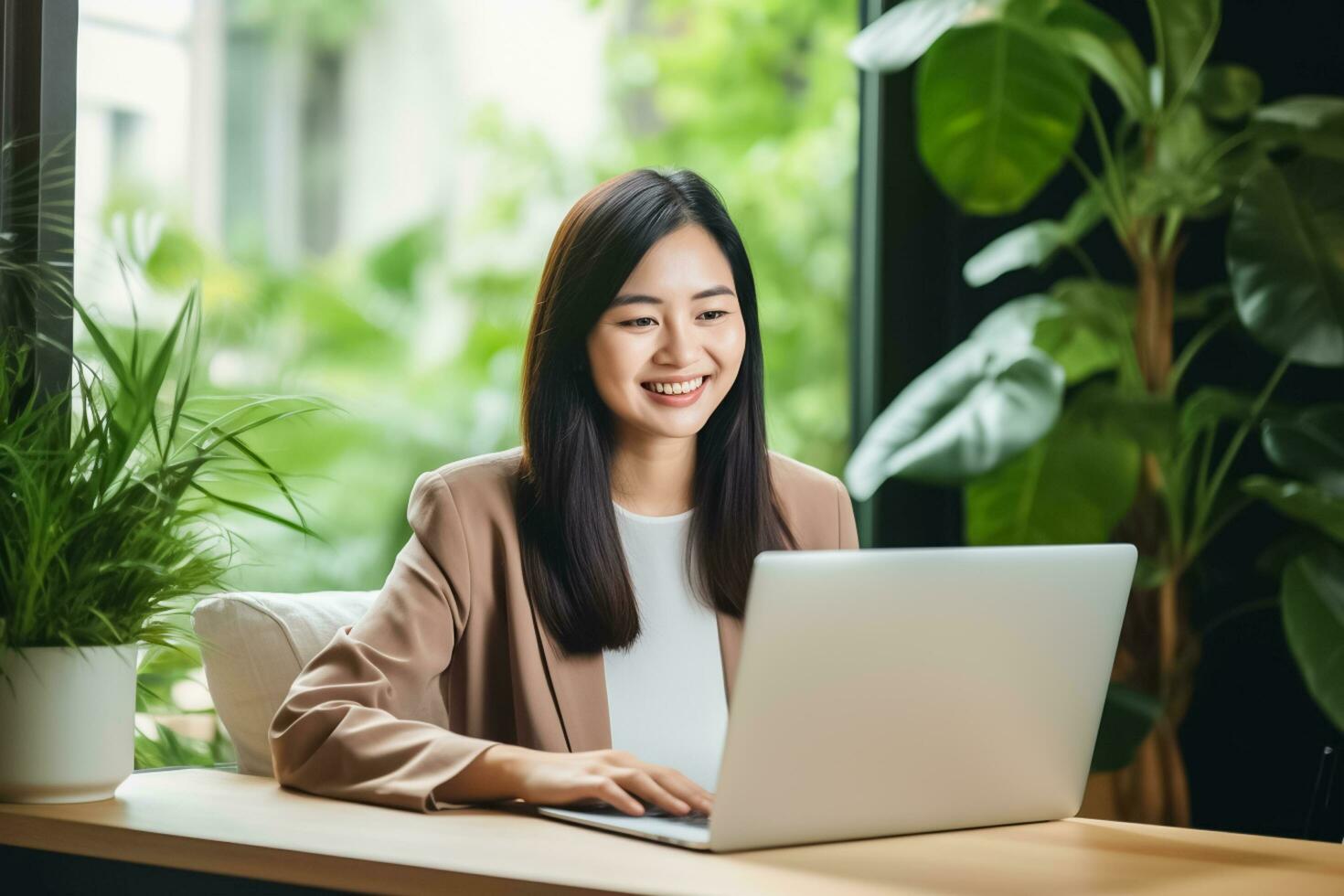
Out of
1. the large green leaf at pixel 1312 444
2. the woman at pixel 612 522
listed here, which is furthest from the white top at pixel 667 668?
the large green leaf at pixel 1312 444

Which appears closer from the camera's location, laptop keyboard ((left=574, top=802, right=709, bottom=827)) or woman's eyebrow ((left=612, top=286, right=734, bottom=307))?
laptop keyboard ((left=574, top=802, right=709, bottom=827))

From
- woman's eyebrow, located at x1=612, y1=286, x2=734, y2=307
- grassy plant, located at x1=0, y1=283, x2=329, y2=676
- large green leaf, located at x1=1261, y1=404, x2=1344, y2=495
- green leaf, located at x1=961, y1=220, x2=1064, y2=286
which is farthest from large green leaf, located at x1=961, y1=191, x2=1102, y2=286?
grassy plant, located at x1=0, y1=283, x2=329, y2=676

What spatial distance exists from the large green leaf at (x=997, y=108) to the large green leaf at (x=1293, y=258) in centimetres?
36

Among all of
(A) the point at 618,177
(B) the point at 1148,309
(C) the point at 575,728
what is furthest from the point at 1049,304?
(C) the point at 575,728

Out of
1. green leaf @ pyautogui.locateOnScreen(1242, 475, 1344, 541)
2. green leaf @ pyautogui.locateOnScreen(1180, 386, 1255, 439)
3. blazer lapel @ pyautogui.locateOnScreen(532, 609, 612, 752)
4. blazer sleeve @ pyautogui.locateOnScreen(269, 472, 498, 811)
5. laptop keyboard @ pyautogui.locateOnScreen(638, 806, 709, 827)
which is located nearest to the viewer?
laptop keyboard @ pyautogui.locateOnScreen(638, 806, 709, 827)

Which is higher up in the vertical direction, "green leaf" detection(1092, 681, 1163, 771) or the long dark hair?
the long dark hair

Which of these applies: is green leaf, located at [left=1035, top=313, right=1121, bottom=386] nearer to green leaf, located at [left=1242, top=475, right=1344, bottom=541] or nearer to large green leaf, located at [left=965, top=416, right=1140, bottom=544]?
large green leaf, located at [left=965, top=416, right=1140, bottom=544]

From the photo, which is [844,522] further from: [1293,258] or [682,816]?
[1293,258]

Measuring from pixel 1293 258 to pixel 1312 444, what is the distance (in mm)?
306

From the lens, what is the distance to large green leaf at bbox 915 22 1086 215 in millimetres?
2703

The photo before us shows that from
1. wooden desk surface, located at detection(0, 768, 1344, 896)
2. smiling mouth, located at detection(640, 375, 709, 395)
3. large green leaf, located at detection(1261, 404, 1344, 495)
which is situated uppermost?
smiling mouth, located at detection(640, 375, 709, 395)

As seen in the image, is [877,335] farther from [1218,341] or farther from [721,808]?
[721,808]

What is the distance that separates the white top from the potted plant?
49 centimetres

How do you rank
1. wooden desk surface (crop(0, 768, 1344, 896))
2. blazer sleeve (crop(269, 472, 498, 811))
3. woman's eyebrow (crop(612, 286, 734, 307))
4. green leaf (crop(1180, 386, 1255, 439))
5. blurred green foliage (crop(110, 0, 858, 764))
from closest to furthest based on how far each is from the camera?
wooden desk surface (crop(0, 768, 1344, 896)), blazer sleeve (crop(269, 472, 498, 811)), woman's eyebrow (crop(612, 286, 734, 307)), green leaf (crop(1180, 386, 1255, 439)), blurred green foliage (crop(110, 0, 858, 764))
